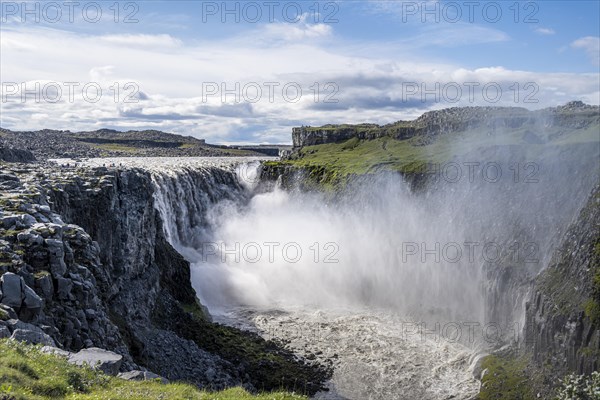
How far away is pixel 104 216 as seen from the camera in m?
36.8

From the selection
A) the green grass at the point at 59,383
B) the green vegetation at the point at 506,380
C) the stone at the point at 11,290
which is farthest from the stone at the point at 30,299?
the green vegetation at the point at 506,380

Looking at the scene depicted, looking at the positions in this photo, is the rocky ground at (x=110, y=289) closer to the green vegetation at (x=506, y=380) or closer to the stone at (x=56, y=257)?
the stone at (x=56, y=257)

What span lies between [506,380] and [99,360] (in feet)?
106

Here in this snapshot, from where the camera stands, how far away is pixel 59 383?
13070 millimetres

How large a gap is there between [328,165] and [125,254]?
71520mm

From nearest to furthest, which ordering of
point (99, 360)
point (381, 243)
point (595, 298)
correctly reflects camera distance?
point (99, 360), point (595, 298), point (381, 243)

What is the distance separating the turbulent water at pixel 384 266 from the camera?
4403 centimetres

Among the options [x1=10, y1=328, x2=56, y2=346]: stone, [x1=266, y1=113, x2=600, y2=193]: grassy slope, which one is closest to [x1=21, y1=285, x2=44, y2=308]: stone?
[x1=10, y1=328, x2=56, y2=346]: stone

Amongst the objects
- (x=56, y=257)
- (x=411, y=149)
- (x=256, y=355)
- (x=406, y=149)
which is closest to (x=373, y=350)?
(x=256, y=355)

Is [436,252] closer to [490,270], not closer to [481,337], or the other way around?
[490,270]

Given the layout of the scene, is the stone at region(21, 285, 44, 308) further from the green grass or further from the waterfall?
the waterfall

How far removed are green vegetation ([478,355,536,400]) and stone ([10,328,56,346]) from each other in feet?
105

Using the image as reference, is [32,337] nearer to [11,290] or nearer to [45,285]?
[11,290]

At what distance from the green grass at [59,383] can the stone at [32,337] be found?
1.01 meters
